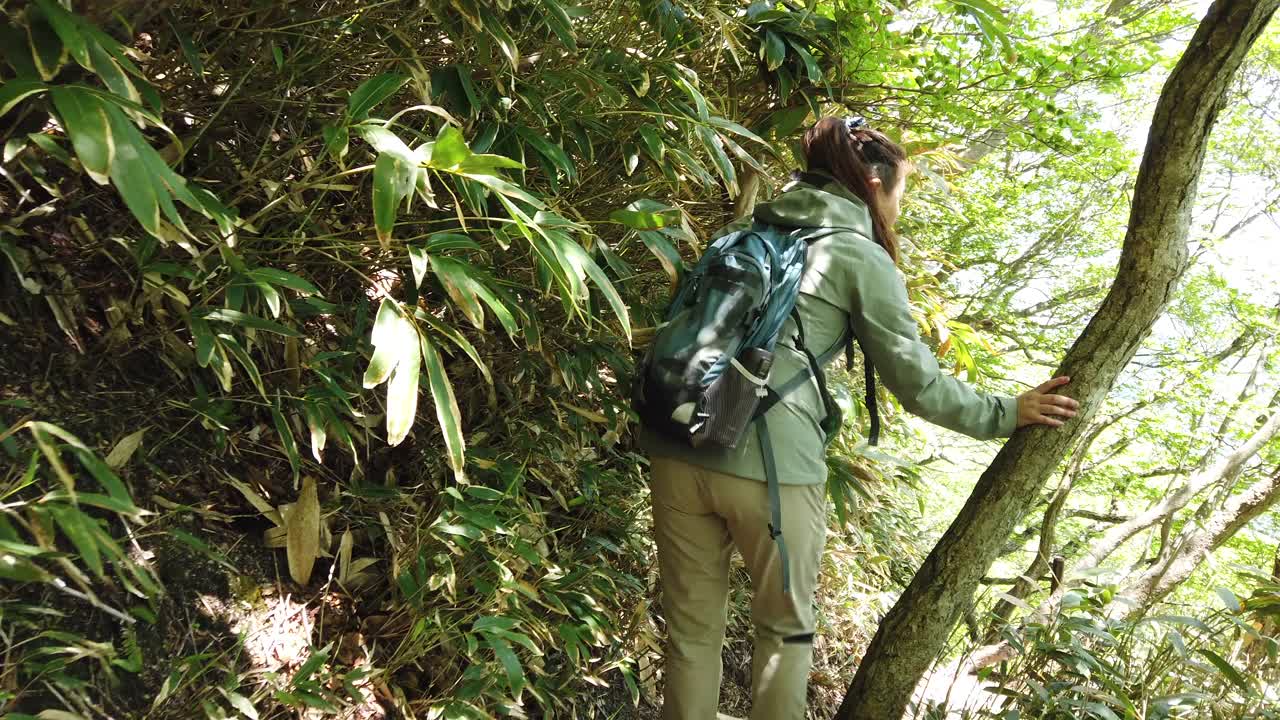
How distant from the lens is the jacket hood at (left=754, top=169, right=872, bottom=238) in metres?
2.08

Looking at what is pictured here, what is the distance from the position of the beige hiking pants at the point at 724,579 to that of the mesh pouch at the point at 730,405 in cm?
13

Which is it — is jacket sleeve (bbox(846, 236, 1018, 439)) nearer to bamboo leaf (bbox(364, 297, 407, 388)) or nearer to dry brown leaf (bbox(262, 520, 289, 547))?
bamboo leaf (bbox(364, 297, 407, 388))

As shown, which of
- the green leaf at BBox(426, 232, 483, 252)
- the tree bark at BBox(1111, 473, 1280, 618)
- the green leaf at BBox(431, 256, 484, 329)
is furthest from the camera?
the tree bark at BBox(1111, 473, 1280, 618)

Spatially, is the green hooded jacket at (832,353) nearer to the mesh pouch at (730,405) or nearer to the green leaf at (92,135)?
the mesh pouch at (730,405)

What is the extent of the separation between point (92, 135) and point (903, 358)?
1631 millimetres

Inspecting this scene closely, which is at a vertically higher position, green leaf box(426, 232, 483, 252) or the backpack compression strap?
green leaf box(426, 232, 483, 252)

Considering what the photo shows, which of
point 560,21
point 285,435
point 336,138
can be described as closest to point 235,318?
point 285,435

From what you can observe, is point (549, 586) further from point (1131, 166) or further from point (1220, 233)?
point (1220, 233)

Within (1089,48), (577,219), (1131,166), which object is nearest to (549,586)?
(577,219)

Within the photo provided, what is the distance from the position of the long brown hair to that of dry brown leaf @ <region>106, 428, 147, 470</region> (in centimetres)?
174

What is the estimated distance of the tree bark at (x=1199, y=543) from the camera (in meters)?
2.93

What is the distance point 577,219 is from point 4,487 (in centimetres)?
157

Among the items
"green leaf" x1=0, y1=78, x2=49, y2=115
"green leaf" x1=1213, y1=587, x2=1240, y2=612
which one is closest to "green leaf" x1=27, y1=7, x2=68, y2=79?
"green leaf" x1=0, y1=78, x2=49, y2=115

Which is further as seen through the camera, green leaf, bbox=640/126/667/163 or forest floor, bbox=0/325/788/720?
green leaf, bbox=640/126/667/163
